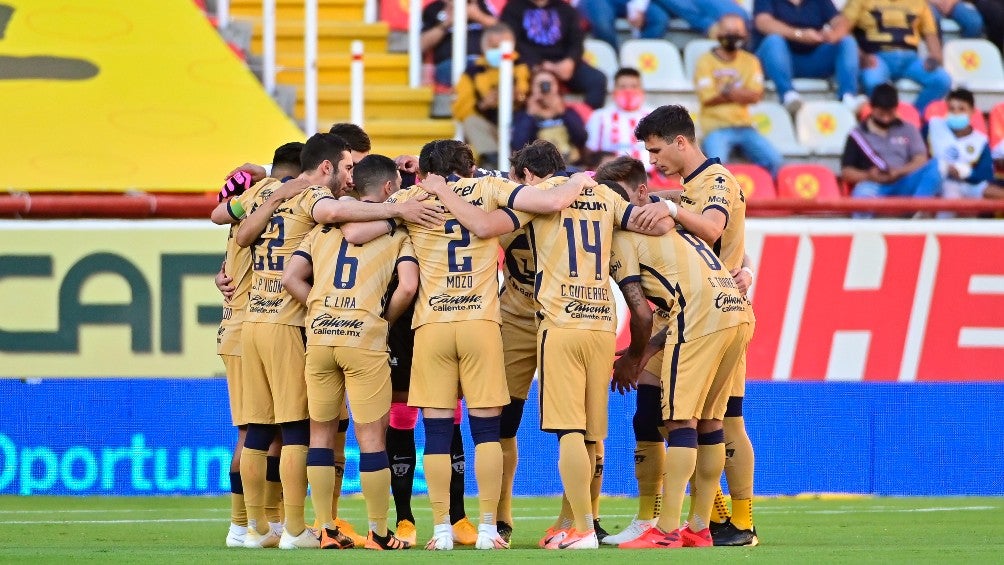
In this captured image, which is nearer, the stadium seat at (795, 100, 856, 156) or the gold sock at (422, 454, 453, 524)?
the gold sock at (422, 454, 453, 524)

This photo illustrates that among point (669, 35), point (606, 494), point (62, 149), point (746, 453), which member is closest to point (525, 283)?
point (746, 453)

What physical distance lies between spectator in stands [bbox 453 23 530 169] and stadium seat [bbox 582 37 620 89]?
1.35 metres

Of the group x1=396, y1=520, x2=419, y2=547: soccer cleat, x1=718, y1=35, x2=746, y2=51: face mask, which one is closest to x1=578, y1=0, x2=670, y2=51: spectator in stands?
x1=718, y1=35, x2=746, y2=51: face mask

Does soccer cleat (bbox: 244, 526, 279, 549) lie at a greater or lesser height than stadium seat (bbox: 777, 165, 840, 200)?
lesser

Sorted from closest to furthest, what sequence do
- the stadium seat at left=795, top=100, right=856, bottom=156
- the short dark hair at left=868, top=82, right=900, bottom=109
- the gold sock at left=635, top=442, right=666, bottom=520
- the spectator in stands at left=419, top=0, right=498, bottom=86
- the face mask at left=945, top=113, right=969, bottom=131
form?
the gold sock at left=635, top=442, right=666, bottom=520 → the short dark hair at left=868, top=82, right=900, bottom=109 → the spectator in stands at left=419, top=0, right=498, bottom=86 → the face mask at left=945, top=113, right=969, bottom=131 → the stadium seat at left=795, top=100, right=856, bottom=156

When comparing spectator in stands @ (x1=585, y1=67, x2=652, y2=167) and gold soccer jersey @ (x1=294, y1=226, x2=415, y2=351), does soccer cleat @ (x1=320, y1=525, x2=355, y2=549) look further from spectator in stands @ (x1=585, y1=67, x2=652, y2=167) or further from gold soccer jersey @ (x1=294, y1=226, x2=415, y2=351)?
spectator in stands @ (x1=585, y1=67, x2=652, y2=167)

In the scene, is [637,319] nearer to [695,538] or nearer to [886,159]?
[695,538]

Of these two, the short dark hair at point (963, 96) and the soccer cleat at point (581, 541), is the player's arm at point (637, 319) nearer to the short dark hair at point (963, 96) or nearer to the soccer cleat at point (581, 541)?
the soccer cleat at point (581, 541)

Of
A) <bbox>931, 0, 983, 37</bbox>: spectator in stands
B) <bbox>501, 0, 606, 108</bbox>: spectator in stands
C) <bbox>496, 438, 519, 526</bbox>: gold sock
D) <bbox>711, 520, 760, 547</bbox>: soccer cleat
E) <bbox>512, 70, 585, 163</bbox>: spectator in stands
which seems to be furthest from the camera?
<bbox>931, 0, 983, 37</bbox>: spectator in stands

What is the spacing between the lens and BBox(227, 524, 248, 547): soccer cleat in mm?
9068

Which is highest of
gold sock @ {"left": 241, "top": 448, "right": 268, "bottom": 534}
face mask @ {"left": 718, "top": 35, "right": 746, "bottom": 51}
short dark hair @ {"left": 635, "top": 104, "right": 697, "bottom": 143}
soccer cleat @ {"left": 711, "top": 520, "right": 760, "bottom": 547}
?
face mask @ {"left": 718, "top": 35, "right": 746, "bottom": 51}

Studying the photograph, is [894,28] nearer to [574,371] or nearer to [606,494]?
[606,494]

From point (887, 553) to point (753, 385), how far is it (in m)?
5.60

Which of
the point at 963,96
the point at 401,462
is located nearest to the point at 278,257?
the point at 401,462
